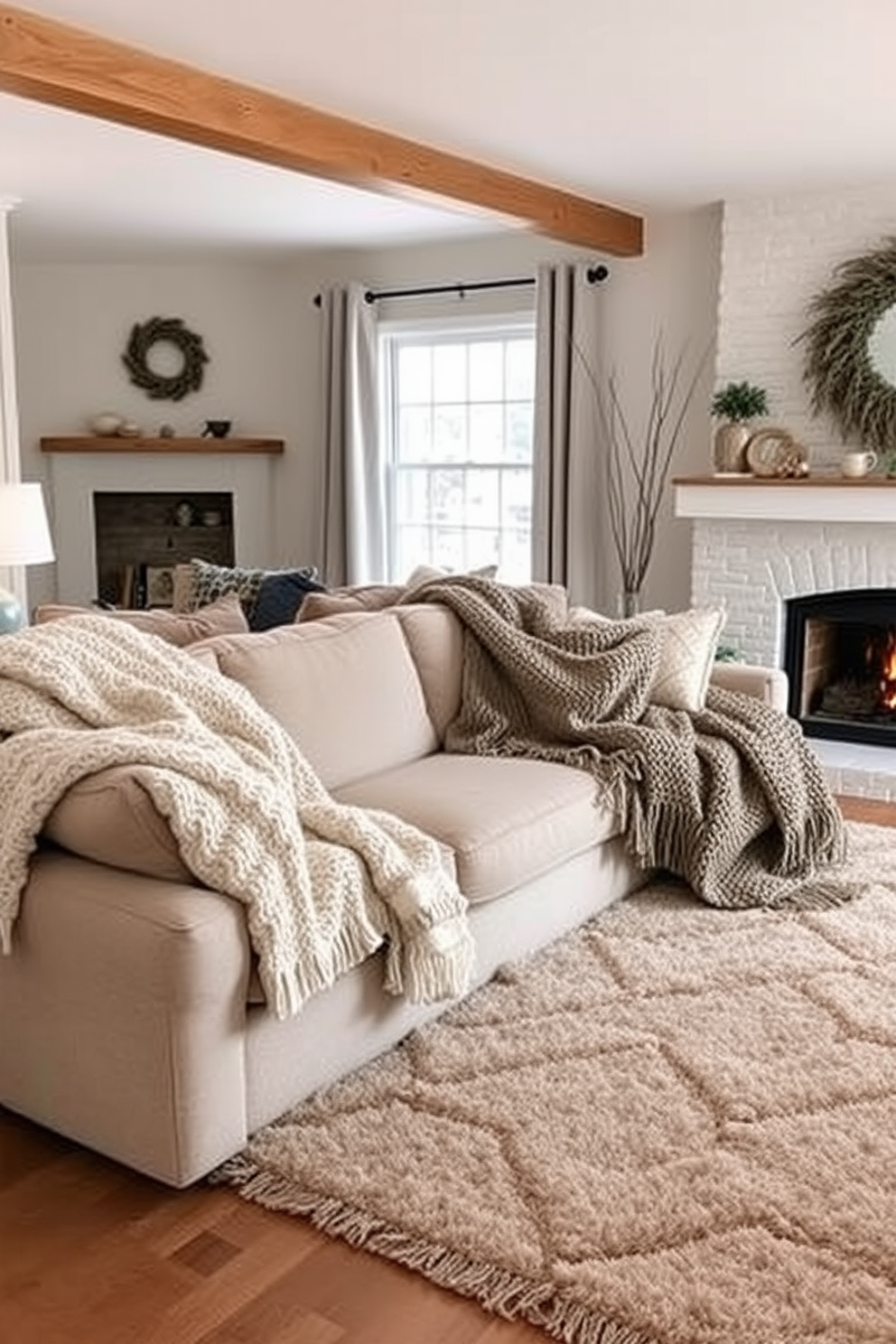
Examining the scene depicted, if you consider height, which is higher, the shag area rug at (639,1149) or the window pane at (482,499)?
the window pane at (482,499)

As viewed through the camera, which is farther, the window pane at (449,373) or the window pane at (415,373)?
the window pane at (415,373)

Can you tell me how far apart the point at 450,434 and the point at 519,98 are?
2.85m

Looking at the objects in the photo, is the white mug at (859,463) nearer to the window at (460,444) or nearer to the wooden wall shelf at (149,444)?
the window at (460,444)

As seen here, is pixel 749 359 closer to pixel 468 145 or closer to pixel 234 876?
pixel 468 145

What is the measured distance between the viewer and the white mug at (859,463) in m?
4.96

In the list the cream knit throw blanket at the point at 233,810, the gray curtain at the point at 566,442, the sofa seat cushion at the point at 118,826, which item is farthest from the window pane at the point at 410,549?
the sofa seat cushion at the point at 118,826

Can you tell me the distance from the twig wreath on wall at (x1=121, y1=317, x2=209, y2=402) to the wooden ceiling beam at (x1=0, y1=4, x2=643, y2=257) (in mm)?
2638

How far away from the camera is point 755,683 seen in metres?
3.95

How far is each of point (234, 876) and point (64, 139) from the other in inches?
127

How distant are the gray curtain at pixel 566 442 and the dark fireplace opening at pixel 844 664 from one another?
1.06 m

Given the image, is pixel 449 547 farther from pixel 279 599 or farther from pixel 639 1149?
pixel 639 1149

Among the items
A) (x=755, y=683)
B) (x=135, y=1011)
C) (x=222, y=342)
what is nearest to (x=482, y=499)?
(x=222, y=342)

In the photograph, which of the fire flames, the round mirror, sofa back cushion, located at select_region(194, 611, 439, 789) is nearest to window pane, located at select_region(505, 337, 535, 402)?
the round mirror

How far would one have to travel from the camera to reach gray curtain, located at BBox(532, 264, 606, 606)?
5855mm
